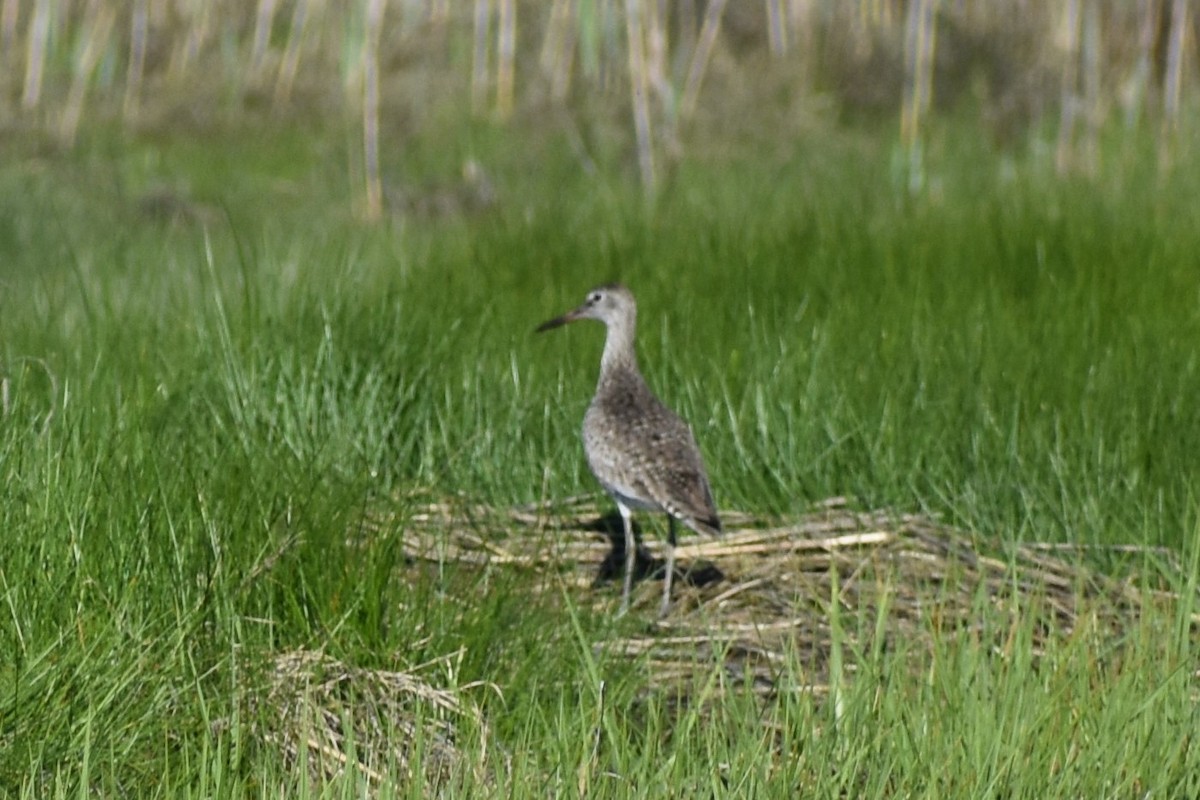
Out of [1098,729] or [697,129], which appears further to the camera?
[697,129]

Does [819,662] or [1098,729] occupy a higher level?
[1098,729]

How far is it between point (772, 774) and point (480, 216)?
7799 mm

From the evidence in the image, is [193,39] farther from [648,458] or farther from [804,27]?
[648,458]

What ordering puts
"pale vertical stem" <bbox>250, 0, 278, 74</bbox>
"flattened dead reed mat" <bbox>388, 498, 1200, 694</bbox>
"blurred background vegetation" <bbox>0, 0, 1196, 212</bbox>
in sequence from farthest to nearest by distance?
"pale vertical stem" <bbox>250, 0, 278, 74</bbox> < "blurred background vegetation" <bbox>0, 0, 1196, 212</bbox> < "flattened dead reed mat" <bbox>388, 498, 1200, 694</bbox>

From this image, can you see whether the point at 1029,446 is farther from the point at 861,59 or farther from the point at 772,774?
the point at 861,59

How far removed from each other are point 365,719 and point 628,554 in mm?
1441

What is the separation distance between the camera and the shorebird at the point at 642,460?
4.94m

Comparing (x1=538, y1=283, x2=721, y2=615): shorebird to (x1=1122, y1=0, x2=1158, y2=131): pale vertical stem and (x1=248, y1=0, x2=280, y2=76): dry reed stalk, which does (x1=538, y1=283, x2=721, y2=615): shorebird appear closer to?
(x1=1122, y1=0, x2=1158, y2=131): pale vertical stem

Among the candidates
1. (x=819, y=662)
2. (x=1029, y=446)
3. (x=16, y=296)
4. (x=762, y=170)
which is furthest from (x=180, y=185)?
(x=819, y=662)

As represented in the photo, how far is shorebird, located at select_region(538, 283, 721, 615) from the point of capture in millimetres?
4941

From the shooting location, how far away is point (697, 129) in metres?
14.6

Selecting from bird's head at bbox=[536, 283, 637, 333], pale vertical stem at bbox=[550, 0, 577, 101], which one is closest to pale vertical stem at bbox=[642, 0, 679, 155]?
pale vertical stem at bbox=[550, 0, 577, 101]

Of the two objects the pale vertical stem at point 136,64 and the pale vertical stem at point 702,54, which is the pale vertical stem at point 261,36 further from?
the pale vertical stem at point 702,54

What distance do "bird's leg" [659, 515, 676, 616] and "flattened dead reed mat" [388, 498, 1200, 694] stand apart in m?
0.05
